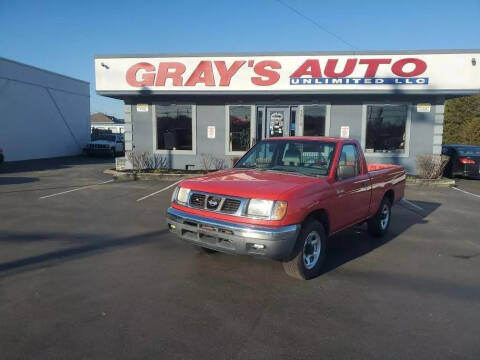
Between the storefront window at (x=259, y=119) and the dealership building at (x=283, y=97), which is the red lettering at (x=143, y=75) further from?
the storefront window at (x=259, y=119)

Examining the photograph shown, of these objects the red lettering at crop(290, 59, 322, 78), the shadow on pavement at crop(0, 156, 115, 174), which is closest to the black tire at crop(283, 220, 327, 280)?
the red lettering at crop(290, 59, 322, 78)

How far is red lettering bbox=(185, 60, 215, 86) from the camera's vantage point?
13.4m

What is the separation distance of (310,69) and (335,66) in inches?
36.3

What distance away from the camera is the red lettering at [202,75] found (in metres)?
13.4

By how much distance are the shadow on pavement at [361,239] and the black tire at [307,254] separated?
14.3 inches

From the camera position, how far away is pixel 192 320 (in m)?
3.38

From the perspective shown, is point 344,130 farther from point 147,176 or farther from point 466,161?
point 147,176

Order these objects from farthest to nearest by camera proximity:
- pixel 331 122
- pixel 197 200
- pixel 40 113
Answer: pixel 40 113 < pixel 331 122 < pixel 197 200

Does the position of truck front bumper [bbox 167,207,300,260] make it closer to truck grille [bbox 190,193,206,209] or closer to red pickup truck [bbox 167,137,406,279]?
red pickup truck [bbox 167,137,406,279]

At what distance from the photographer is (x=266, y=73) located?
13234 mm

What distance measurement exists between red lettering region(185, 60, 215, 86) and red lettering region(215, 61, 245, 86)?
335 millimetres

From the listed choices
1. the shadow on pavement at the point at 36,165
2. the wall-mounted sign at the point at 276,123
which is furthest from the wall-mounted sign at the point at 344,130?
the shadow on pavement at the point at 36,165

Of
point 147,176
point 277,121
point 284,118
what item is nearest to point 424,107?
point 284,118

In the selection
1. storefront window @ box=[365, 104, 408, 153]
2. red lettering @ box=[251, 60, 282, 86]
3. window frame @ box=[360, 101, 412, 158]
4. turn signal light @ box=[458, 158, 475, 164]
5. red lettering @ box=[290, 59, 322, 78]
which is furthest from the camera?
turn signal light @ box=[458, 158, 475, 164]
